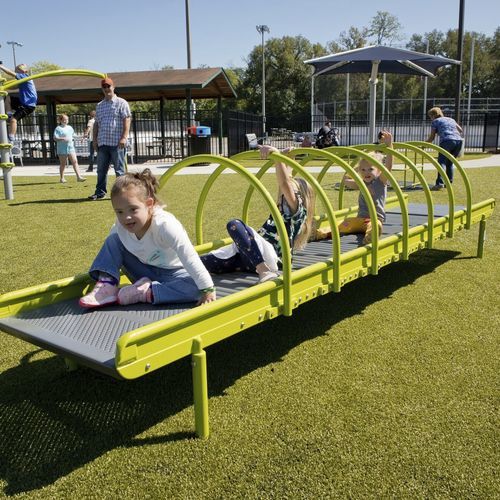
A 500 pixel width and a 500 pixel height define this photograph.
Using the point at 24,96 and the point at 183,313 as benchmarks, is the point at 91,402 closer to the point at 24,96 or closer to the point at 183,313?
the point at 183,313

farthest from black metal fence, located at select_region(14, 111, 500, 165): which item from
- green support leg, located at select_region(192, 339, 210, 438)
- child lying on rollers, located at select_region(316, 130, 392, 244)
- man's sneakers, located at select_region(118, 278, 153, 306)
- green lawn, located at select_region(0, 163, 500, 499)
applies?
green support leg, located at select_region(192, 339, 210, 438)

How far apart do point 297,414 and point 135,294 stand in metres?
1.13

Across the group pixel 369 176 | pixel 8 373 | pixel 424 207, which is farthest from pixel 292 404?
pixel 424 207

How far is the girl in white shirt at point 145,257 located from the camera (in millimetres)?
2994

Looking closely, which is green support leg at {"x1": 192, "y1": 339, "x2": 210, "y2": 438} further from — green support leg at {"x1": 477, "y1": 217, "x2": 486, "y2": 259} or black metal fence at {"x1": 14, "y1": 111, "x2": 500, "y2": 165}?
black metal fence at {"x1": 14, "y1": 111, "x2": 500, "y2": 165}

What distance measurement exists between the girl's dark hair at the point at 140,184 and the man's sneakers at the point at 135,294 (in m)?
0.50

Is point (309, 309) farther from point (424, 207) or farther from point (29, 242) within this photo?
point (29, 242)

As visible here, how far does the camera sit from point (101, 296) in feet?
10.2

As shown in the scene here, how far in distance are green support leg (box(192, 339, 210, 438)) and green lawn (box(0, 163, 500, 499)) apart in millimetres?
74

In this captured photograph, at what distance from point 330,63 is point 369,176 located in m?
8.85

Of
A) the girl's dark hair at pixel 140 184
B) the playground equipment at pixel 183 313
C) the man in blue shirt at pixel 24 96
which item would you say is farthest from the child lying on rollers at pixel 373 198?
the man in blue shirt at pixel 24 96

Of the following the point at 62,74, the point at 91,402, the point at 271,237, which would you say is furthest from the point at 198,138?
the point at 91,402

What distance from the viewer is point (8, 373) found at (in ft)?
10.8

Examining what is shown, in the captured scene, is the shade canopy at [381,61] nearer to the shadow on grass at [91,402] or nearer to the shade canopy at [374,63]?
the shade canopy at [374,63]
